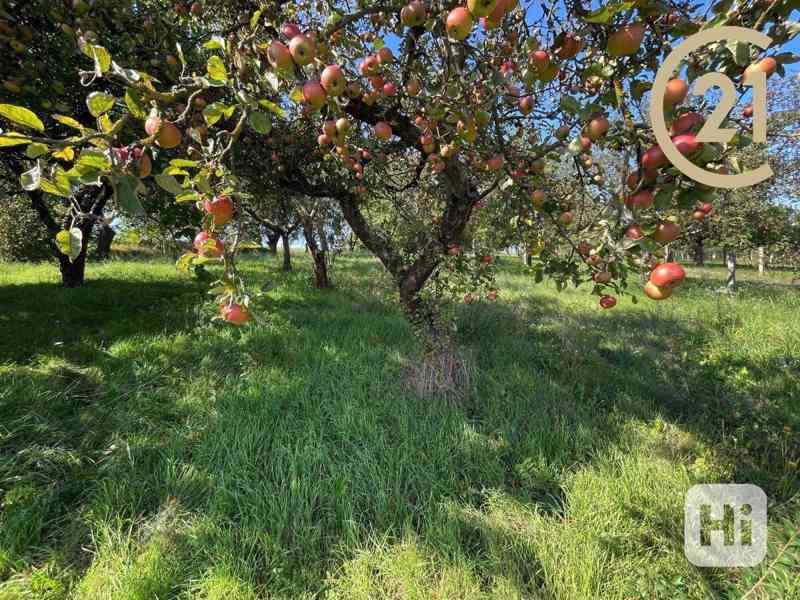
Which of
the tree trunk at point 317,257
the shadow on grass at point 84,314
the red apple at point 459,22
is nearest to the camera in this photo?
the red apple at point 459,22

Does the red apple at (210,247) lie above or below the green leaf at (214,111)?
below

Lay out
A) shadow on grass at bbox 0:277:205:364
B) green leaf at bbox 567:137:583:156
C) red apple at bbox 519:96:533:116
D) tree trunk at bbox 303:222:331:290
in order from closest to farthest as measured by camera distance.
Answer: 1. green leaf at bbox 567:137:583:156
2. red apple at bbox 519:96:533:116
3. shadow on grass at bbox 0:277:205:364
4. tree trunk at bbox 303:222:331:290

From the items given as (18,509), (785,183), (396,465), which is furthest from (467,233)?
(785,183)

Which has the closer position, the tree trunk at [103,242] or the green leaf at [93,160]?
the green leaf at [93,160]

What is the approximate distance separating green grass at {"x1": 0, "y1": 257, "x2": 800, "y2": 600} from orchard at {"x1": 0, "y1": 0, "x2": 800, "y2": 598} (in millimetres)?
92

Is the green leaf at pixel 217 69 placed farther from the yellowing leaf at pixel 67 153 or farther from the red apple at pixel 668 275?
the red apple at pixel 668 275

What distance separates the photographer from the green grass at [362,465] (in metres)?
1.81

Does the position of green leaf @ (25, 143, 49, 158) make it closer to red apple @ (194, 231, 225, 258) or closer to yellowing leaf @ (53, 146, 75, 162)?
yellowing leaf @ (53, 146, 75, 162)

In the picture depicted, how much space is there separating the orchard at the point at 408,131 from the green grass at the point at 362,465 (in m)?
0.09

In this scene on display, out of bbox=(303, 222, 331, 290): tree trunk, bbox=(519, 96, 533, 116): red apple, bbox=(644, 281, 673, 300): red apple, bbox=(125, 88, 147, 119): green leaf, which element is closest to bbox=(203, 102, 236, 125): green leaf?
bbox=(125, 88, 147, 119): green leaf

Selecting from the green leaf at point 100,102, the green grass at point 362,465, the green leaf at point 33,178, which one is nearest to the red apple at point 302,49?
the green leaf at point 100,102

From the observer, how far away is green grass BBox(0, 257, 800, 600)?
1.81m

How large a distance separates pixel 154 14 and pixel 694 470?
5.84 m

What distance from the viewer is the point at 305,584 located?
1.78 m
